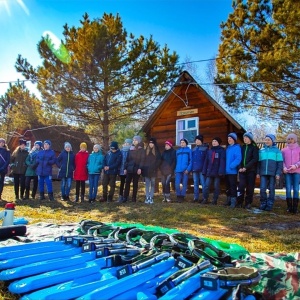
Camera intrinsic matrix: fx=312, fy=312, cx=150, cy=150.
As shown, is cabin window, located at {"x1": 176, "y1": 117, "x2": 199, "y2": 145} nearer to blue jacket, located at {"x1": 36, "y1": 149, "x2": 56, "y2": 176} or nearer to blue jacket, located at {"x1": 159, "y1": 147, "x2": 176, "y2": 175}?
blue jacket, located at {"x1": 159, "y1": 147, "x2": 176, "y2": 175}

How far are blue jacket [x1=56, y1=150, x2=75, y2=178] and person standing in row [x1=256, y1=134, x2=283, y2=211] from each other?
18.3 feet

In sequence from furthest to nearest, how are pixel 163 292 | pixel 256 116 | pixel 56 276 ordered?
pixel 256 116 < pixel 56 276 < pixel 163 292

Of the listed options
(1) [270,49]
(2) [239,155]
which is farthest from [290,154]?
(1) [270,49]

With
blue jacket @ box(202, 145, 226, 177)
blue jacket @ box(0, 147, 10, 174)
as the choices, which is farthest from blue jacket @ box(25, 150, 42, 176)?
blue jacket @ box(202, 145, 226, 177)

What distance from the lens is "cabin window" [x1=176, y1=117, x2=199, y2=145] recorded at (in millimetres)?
12237

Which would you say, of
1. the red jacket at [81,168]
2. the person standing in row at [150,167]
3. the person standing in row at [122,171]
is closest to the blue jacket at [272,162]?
the person standing in row at [150,167]

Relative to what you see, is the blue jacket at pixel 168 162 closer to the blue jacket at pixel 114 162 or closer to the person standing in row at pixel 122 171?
the person standing in row at pixel 122 171

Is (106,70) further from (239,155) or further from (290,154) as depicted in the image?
(290,154)

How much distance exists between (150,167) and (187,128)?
4209 mm

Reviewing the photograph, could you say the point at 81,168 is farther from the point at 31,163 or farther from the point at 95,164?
the point at 31,163

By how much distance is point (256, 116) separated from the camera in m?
13.5

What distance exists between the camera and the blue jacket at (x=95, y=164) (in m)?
9.37

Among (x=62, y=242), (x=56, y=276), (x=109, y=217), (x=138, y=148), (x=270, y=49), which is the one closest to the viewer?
(x=56, y=276)

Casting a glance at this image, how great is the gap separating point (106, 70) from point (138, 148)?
6122 millimetres
